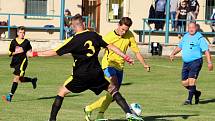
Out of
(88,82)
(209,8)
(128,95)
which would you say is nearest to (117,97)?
(88,82)

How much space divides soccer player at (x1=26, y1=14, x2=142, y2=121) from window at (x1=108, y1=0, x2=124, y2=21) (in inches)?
911

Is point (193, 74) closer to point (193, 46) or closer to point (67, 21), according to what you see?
point (193, 46)

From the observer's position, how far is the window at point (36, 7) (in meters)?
33.5

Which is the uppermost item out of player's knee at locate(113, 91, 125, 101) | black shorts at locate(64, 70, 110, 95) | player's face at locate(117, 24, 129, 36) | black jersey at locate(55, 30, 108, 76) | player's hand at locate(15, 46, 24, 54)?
player's face at locate(117, 24, 129, 36)

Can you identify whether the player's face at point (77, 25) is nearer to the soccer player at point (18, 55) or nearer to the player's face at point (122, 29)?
the player's face at point (122, 29)

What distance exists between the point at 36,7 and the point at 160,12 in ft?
19.9

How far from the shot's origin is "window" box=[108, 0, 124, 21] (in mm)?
34000

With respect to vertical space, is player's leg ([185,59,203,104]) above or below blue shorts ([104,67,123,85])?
below

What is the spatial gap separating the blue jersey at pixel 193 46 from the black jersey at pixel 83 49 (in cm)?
432

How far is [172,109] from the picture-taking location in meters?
14.0

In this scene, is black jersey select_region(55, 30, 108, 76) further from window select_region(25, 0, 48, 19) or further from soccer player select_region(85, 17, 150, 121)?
window select_region(25, 0, 48, 19)

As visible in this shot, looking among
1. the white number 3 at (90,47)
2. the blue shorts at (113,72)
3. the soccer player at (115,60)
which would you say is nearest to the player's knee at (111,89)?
the white number 3 at (90,47)

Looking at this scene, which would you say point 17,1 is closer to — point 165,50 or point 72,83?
point 165,50

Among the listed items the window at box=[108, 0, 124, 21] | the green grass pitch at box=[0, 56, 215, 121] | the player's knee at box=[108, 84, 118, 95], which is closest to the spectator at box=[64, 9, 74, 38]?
the window at box=[108, 0, 124, 21]
